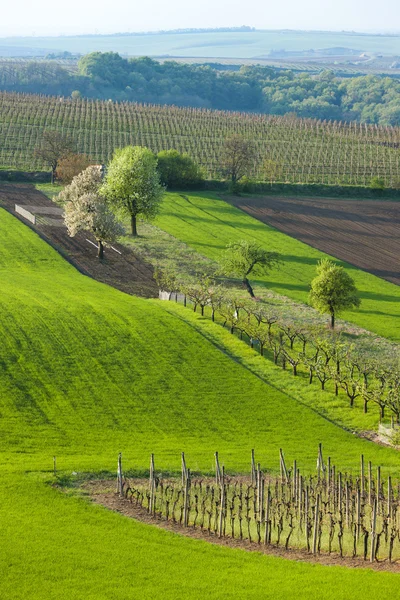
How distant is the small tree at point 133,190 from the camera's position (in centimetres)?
10769

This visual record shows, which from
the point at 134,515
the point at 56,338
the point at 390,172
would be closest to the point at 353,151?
the point at 390,172

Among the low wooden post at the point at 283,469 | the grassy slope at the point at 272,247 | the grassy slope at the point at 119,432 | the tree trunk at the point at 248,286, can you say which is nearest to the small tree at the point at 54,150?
the grassy slope at the point at 272,247

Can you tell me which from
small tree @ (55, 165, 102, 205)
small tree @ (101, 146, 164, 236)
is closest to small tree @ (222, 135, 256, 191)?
small tree @ (101, 146, 164, 236)

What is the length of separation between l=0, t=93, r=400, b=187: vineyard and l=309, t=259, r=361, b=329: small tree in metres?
68.2

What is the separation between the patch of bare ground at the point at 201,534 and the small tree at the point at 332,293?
123ft

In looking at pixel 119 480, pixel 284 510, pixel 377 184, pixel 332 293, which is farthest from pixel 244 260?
pixel 377 184

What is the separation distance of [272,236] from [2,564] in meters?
82.7

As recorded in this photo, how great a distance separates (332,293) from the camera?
77500 mm

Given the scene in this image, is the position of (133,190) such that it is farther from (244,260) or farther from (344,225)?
(344,225)

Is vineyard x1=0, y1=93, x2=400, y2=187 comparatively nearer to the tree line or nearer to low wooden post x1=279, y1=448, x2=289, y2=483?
the tree line

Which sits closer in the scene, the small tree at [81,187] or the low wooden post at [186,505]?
the low wooden post at [186,505]

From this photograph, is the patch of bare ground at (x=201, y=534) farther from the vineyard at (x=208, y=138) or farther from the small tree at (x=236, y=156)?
the vineyard at (x=208, y=138)

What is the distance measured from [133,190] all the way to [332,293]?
3747cm

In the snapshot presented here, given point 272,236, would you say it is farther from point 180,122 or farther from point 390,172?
point 180,122
